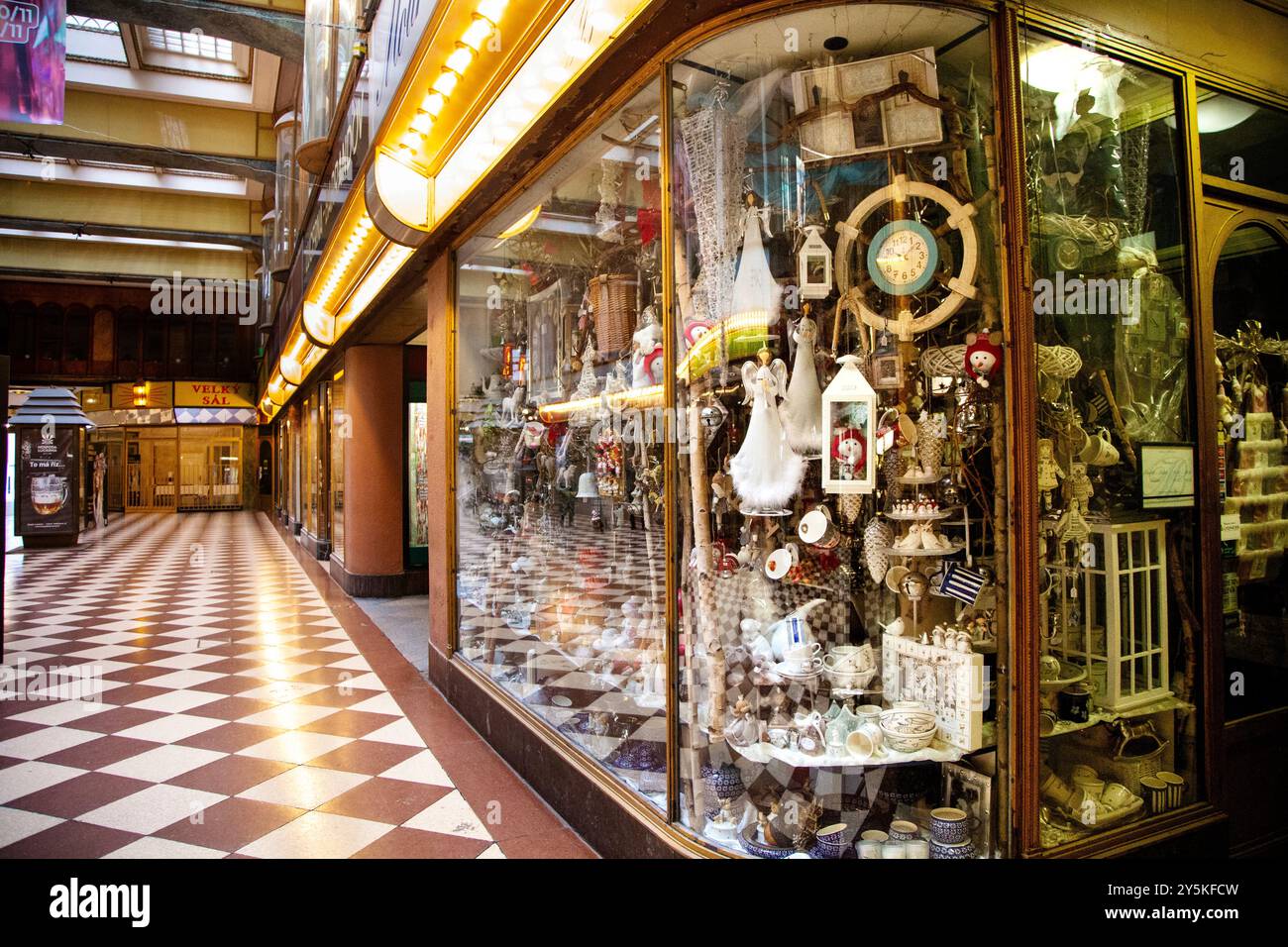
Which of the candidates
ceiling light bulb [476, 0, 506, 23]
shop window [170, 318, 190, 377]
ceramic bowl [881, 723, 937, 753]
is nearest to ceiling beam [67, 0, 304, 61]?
ceiling light bulb [476, 0, 506, 23]

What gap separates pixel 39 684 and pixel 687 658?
14.2ft

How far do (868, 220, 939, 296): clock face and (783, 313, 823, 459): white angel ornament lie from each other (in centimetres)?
24

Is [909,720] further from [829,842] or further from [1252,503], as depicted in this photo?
[1252,503]

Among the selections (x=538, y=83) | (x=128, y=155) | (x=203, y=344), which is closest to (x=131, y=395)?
(x=203, y=344)

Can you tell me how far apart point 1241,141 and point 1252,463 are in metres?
1.18

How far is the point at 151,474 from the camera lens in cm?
2102

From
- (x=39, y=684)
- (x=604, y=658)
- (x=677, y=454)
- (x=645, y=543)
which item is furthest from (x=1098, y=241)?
(x=39, y=684)

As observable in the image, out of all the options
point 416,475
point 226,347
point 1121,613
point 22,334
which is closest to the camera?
point 1121,613

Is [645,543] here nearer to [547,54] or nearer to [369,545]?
[547,54]

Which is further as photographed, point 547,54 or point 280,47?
point 280,47

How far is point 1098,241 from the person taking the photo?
7.66 feet
